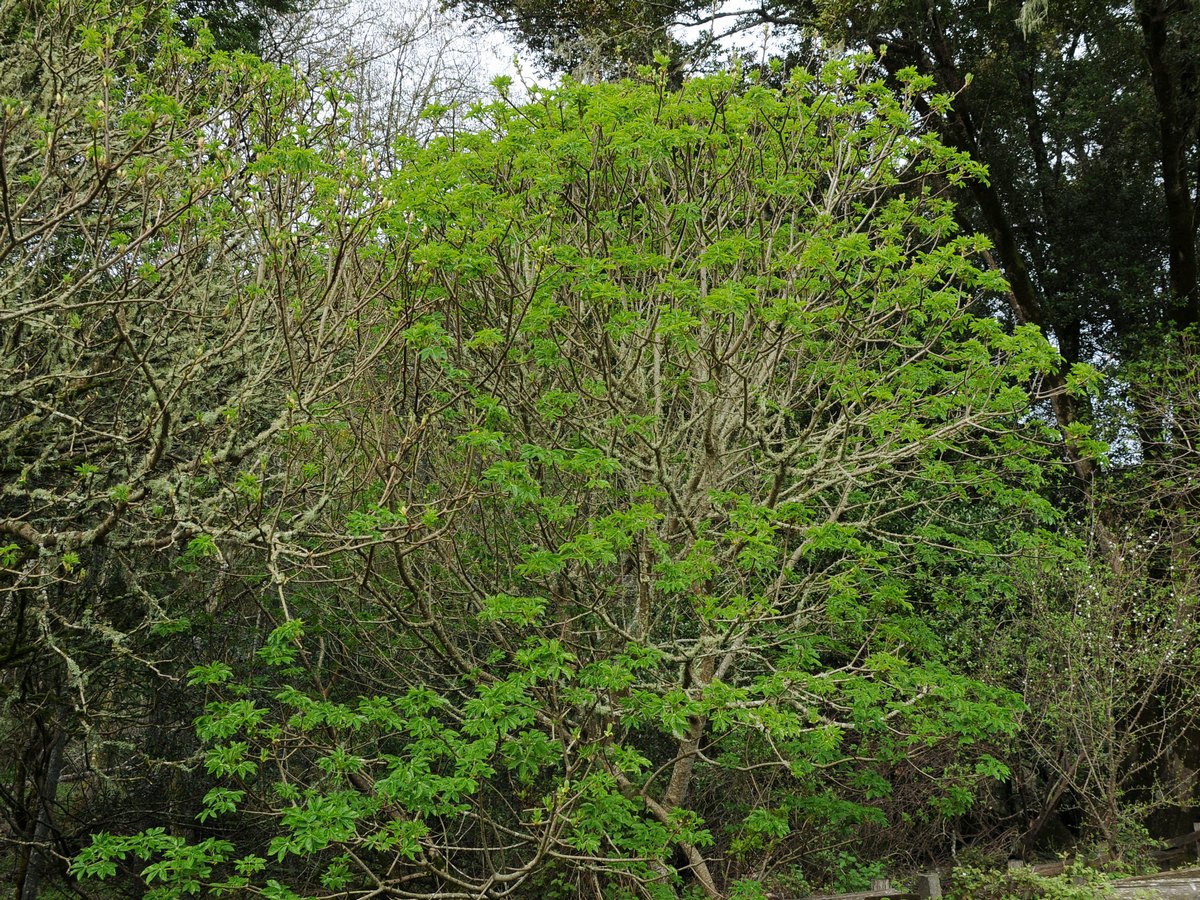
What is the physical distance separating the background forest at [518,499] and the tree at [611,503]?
0.06 meters

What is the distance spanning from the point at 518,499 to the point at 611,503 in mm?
2101

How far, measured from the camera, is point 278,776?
9320 millimetres

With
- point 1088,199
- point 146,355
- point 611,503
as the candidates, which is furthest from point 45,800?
point 1088,199

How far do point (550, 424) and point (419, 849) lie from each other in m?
3.63

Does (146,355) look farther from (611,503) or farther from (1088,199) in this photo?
(1088,199)

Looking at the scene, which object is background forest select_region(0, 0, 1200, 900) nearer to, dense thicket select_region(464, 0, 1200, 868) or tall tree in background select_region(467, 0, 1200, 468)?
dense thicket select_region(464, 0, 1200, 868)

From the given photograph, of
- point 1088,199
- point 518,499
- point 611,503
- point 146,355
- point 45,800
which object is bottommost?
point 45,800

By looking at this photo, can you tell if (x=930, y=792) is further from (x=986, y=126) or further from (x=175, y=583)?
(x=986, y=126)

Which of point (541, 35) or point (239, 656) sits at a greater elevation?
point (541, 35)

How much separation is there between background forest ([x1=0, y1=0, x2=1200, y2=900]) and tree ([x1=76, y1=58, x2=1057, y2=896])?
6cm

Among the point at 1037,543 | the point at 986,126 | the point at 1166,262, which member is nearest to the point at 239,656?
the point at 1037,543

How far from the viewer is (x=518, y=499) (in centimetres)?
643

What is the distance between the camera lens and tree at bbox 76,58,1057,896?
629 centimetres

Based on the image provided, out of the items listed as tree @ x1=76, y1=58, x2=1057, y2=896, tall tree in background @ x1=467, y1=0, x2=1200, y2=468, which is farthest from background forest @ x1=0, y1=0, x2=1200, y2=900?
tall tree in background @ x1=467, y1=0, x2=1200, y2=468
